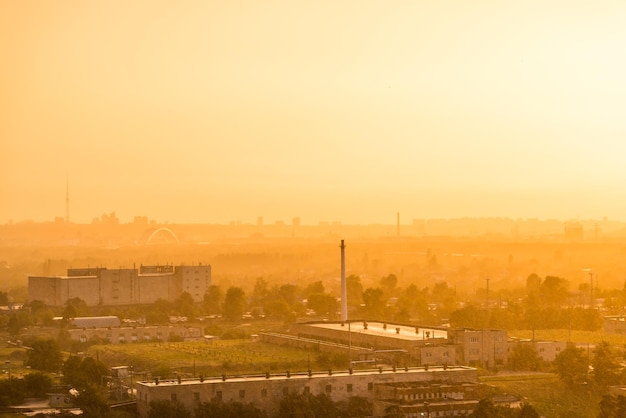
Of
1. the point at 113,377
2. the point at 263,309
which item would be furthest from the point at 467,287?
the point at 113,377

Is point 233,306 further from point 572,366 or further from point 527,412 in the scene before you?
point 527,412

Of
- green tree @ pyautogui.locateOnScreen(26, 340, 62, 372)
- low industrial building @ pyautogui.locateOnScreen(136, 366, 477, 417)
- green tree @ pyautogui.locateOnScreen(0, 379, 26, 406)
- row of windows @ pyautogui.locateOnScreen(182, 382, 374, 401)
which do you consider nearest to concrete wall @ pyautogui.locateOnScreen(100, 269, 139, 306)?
green tree @ pyautogui.locateOnScreen(26, 340, 62, 372)

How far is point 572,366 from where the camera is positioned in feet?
107

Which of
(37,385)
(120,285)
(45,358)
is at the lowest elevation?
(37,385)

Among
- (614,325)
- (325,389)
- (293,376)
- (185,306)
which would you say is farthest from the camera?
(185,306)

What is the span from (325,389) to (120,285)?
35026 mm

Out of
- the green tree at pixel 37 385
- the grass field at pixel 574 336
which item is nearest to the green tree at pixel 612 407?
the grass field at pixel 574 336

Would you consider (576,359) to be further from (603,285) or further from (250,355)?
(603,285)

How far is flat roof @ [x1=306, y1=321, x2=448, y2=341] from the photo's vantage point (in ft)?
118

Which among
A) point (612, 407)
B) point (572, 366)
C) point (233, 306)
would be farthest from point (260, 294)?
point (612, 407)

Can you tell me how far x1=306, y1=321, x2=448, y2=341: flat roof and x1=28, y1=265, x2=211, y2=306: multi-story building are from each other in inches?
806

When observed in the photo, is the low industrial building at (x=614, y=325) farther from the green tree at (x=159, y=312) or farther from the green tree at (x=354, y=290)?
the green tree at (x=159, y=312)

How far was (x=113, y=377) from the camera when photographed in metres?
31.2

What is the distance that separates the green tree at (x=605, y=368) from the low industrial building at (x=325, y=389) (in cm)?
577
